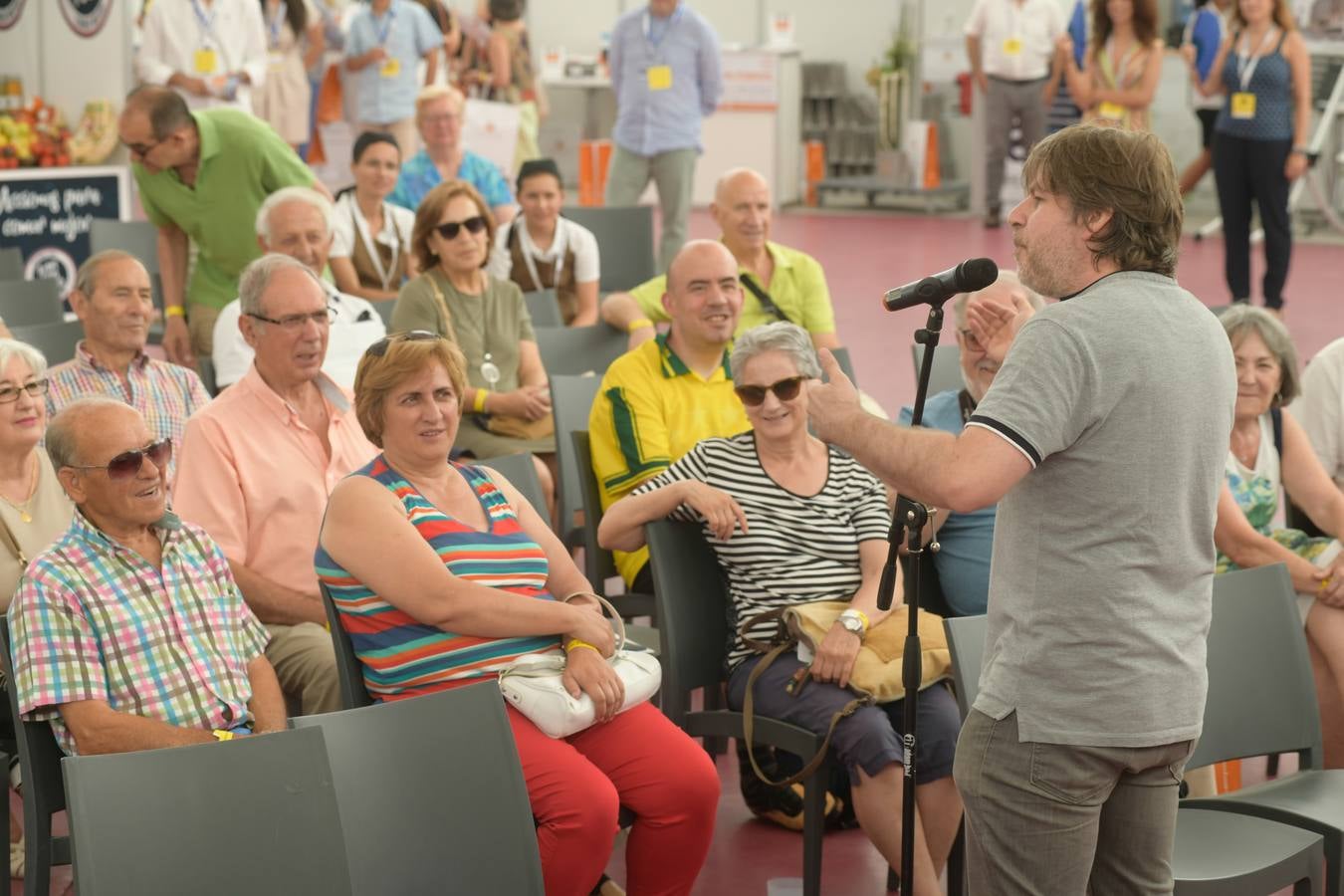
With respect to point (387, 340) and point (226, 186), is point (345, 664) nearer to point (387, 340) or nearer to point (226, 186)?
point (387, 340)

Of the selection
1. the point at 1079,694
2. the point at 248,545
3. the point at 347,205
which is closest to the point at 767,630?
the point at 248,545

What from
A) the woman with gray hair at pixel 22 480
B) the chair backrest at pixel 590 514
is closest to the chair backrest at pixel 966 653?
the chair backrest at pixel 590 514

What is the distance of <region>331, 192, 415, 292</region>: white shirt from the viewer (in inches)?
233

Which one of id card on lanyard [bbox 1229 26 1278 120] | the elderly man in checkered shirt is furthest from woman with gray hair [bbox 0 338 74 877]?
id card on lanyard [bbox 1229 26 1278 120]

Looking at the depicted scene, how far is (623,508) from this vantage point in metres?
3.36

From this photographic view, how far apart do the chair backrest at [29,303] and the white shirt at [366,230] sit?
3.23ft

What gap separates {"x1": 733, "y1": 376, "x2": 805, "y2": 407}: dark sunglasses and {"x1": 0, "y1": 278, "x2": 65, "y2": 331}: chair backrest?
3054 mm

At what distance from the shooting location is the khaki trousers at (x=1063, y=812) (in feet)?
6.72

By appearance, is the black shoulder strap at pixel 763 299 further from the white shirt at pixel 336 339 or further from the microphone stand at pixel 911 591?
the microphone stand at pixel 911 591

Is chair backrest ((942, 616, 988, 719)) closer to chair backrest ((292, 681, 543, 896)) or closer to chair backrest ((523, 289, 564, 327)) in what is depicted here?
chair backrest ((292, 681, 543, 896))

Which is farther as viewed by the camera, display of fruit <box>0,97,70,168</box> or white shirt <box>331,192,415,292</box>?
display of fruit <box>0,97,70,168</box>

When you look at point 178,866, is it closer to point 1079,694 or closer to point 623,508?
point 1079,694

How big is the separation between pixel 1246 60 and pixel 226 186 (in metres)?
5.38

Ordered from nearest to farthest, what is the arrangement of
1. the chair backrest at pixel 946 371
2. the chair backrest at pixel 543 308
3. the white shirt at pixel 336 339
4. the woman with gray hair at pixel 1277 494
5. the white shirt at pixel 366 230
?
the woman with gray hair at pixel 1277 494
the white shirt at pixel 336 339
the chair backrest at pixel 946 371
the chair backrest at pixel 543 308
the white shirt at pixel 366 230
